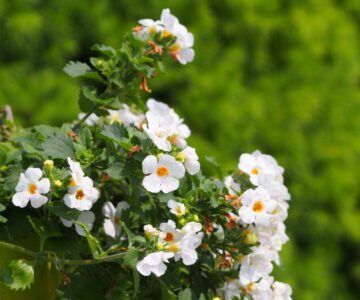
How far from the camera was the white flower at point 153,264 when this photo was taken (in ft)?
2.65

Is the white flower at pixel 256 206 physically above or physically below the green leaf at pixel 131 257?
above

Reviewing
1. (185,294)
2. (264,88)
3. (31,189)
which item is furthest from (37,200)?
(264,88)

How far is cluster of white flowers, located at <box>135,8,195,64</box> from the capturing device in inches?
41.0

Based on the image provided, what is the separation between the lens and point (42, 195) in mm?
853

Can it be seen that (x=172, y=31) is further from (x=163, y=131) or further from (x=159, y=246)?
(x=159, y=246)

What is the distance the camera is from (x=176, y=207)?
0.89m

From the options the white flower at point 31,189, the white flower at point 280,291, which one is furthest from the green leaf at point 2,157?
the white flower at point 280,291

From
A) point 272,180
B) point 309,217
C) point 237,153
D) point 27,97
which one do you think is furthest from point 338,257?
point 272,180

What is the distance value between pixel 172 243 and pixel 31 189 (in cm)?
21

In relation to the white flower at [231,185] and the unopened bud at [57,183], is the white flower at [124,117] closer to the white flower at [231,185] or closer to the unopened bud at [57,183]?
the white flower at [231,185]

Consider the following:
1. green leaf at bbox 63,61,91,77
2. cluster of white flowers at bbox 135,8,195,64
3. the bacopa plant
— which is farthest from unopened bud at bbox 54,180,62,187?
cluster of white flowers at bbox 135,8,195,64

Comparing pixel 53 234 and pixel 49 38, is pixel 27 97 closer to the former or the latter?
pixel 49 38

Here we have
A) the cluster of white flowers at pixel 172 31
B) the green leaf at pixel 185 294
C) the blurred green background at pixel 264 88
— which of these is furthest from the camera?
the blurred green background at pixel 264 88

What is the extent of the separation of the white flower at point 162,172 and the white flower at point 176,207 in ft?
0.11
